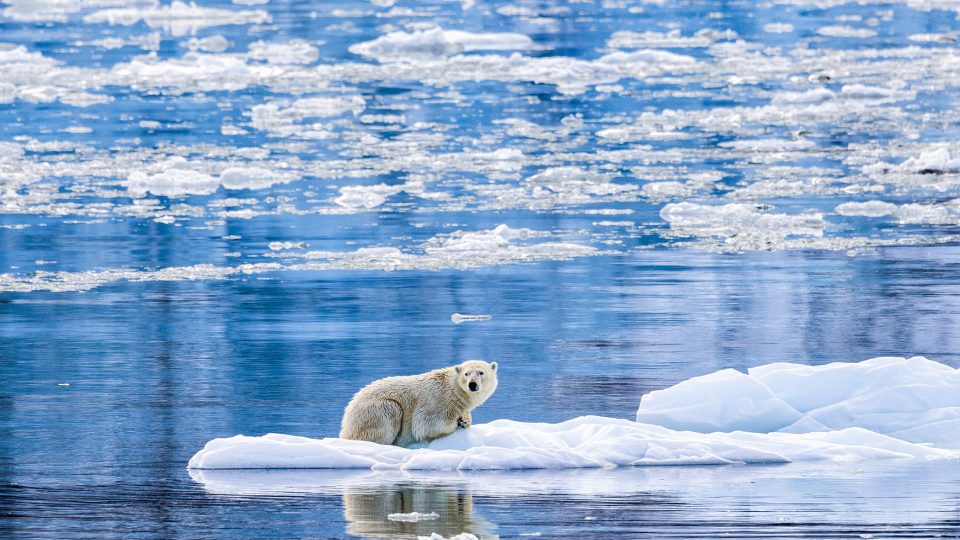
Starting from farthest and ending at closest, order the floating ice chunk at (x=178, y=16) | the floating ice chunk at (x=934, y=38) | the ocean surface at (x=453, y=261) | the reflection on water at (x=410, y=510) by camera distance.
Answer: the floating ice chunk at (x=178, y=16) < the floating ice chunk at (x=934, y=38) < the ocean surface at (x=453, y=261) < the reflection on water at (x=410, y=510)

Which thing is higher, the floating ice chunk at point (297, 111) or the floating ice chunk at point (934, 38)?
the floating ice chunk at point (934, 38)

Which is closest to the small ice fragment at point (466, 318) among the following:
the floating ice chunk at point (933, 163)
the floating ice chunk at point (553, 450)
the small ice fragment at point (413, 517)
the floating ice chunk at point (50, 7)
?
the floating ice chunk at point (553, 450)

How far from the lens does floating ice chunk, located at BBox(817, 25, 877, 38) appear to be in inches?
1280

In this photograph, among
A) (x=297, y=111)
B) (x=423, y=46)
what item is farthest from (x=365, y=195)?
(x=423, y=46)

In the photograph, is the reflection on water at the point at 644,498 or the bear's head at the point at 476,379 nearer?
the reflection on water at the point at 644,498

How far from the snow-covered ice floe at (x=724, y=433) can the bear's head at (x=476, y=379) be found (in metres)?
0.19

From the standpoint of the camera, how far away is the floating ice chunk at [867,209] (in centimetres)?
1518

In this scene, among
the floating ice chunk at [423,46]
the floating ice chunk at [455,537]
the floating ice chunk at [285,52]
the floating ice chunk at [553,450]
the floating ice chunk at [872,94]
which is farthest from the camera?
the floating ice chunk at [423,46]

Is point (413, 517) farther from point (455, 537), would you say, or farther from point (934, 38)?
point (934, 38)

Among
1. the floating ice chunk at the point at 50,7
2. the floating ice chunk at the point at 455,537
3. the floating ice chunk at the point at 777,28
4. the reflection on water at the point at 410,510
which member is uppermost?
the floating ice chunk at the point at 50,7

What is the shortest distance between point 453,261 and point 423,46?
1719cm

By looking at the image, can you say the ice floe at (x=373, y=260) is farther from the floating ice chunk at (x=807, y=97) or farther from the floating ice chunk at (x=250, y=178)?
the floating ice chunk at (x=807, y=97)

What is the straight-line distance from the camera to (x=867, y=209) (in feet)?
50.2

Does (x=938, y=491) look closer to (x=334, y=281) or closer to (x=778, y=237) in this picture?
(x=334, y=281)
